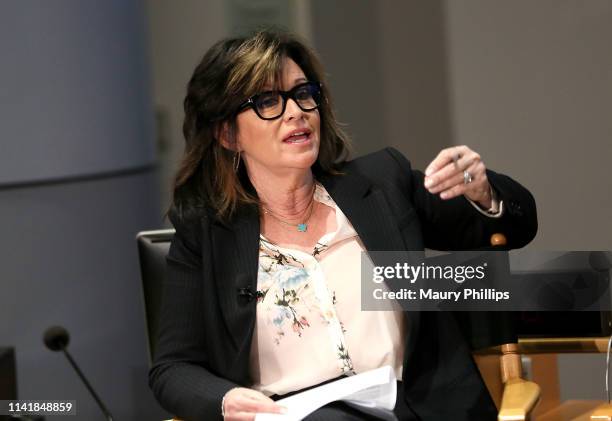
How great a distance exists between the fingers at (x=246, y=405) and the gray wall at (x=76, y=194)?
4.32 ft

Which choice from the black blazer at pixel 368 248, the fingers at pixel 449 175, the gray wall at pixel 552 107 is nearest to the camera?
the fingers at pixel 449 175

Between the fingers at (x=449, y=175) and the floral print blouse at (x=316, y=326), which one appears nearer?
the fingers at (x=449, y=175)

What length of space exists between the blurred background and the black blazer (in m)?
0.96

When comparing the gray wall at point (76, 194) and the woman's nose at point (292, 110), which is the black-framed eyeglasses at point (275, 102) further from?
the gray wall at point (76, 194)

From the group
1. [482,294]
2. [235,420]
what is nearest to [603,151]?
[482,294]

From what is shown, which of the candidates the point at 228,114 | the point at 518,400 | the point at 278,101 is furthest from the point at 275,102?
the point at 518,400

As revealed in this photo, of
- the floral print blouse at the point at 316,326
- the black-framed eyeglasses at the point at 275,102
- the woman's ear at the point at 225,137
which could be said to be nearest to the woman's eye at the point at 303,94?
the black-framed eyeglasses at the point at 275,102

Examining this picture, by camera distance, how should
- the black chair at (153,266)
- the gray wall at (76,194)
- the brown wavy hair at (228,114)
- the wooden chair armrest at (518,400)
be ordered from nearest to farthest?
the wooden chair armrest at (518,400), the brown wavy hair at (228,114), the black chair at (153,266), the gray wall at (76,194)

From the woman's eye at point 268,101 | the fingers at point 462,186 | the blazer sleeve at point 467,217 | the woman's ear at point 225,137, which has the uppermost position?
the woman's eye at point 268,101

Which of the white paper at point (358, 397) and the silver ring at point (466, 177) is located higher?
the silver ring at point (466, 177)

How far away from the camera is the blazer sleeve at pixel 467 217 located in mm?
2389

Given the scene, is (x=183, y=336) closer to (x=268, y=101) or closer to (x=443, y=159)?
(x=268, y=101)

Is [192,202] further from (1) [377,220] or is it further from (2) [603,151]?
(2) [603,151]

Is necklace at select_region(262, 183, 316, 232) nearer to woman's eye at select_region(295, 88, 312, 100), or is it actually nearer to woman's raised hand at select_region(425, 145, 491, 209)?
woman's eye at select_region(295, 88, 312, 100)
